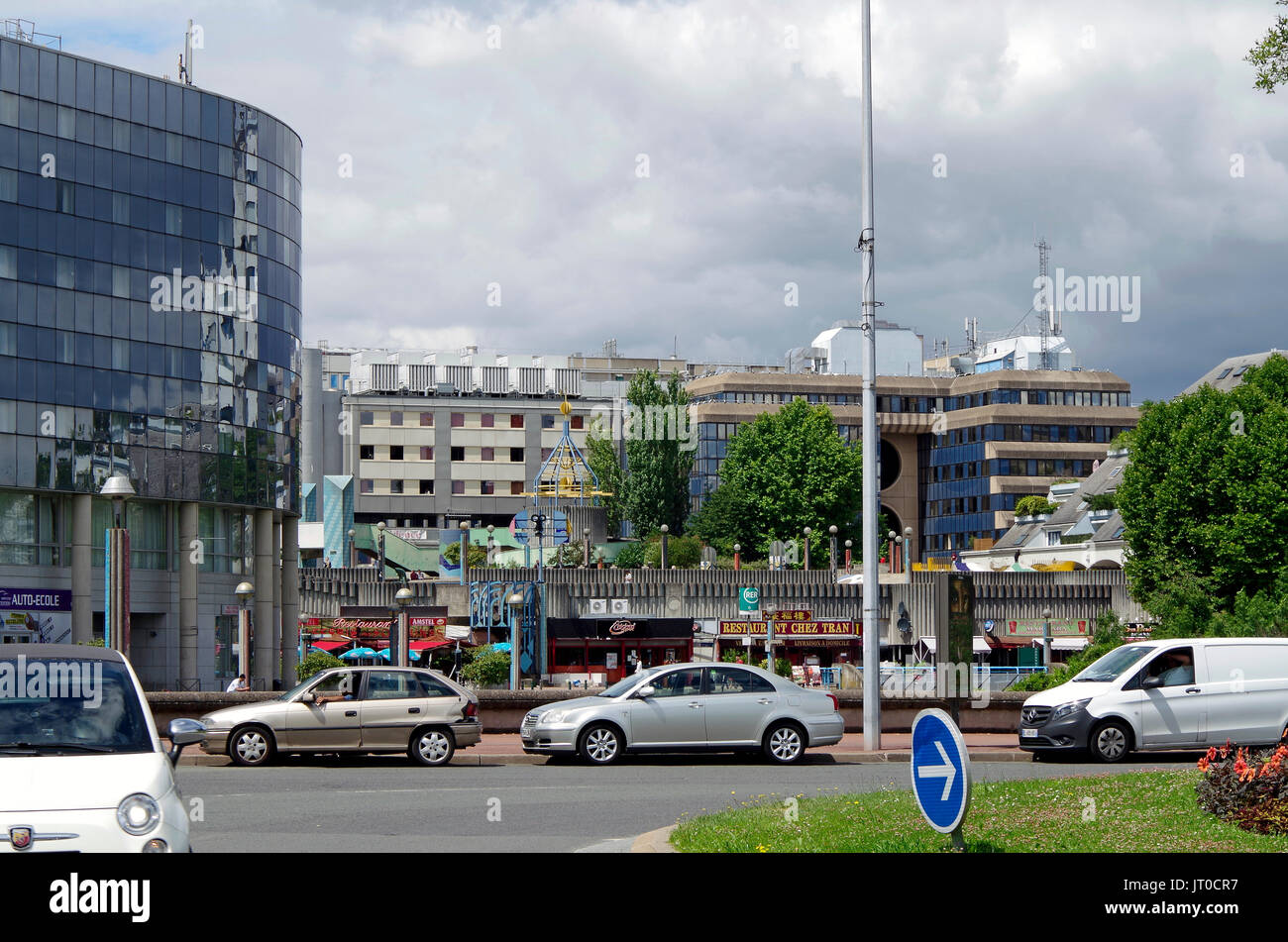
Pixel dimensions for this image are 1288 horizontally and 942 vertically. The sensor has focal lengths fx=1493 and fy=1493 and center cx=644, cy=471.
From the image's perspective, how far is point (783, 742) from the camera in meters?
22.0

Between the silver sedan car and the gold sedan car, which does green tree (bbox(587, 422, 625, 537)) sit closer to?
the gold sedan car

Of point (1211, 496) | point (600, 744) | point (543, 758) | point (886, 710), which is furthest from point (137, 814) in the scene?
point (1211, 496)

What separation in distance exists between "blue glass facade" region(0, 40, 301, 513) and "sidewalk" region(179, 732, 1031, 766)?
110 ft

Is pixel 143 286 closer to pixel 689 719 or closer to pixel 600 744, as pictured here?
pixel 600 744

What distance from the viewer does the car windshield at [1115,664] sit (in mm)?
21719

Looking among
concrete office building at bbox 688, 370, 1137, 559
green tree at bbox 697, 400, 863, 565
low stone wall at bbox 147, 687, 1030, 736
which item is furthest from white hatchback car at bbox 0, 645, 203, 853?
concrete office building at bbox 688, 370, 1137, 559

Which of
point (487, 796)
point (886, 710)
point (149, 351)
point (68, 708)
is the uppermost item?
point (149, 351)

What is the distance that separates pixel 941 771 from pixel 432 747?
13.6 m

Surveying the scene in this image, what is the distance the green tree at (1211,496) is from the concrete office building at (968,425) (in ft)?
175

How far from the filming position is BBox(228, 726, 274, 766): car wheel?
21844mm

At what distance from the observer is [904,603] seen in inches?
2501

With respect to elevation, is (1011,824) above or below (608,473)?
below
